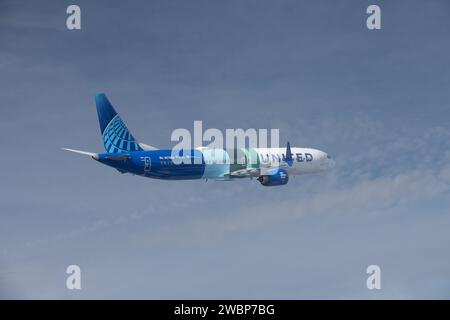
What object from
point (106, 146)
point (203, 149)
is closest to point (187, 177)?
point (203, 149)

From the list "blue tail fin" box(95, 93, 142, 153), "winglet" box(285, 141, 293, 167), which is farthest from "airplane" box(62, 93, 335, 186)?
"winglet" box(285, 141, 293, 167)

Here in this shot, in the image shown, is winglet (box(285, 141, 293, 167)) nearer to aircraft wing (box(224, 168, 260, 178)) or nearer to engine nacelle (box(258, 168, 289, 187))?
engine nacelle (box(258, 168, 289, 187))

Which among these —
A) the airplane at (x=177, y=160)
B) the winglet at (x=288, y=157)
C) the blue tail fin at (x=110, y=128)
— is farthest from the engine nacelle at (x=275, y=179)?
the blue tail fin at (x=110, y=128)

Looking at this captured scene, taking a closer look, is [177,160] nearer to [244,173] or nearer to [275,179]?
[244,173]

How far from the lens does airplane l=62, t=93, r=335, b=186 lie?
107m

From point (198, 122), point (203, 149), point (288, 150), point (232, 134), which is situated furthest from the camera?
point (288, 150)

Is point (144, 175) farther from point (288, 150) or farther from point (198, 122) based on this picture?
point (288, 150)

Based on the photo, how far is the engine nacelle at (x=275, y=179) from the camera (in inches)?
4508

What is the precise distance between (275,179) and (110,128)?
26.9 metres

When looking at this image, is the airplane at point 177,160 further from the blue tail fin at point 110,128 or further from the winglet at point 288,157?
the winglet at point 288,157

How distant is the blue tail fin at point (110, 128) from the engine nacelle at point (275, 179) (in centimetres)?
2150

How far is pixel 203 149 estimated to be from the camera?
11275cm

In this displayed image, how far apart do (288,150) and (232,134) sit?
66.2ft

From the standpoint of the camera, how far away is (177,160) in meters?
109
